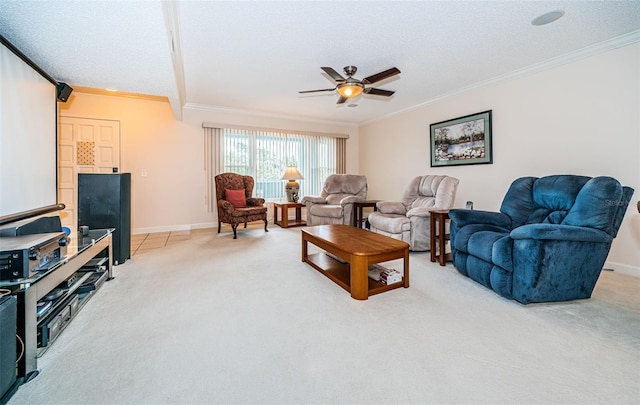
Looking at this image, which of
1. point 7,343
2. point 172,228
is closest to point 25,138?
point 7,343

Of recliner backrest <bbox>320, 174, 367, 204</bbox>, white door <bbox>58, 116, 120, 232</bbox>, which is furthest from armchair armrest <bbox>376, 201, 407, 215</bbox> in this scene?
white door <bbox>58, 116, 120, 232</bbox>

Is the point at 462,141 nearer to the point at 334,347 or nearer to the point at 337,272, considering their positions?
the point at 337,272

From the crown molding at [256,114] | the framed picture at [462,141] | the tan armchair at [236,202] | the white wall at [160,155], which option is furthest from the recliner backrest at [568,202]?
the white wall at [160,155]

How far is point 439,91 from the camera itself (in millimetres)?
4449

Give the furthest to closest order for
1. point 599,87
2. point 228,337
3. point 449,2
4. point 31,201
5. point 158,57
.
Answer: point 599,87
point 158,57
point 31,201
point 449,2
point 228,337

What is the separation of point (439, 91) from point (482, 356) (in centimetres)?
408

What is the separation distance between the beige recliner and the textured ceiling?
4.93ft

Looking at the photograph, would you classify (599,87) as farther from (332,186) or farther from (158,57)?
(158,57)

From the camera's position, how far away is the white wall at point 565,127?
9.09 feet

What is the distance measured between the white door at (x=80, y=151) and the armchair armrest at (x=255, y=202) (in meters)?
2.10

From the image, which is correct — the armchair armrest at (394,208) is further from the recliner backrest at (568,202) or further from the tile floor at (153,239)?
the tile floor at (153,239)

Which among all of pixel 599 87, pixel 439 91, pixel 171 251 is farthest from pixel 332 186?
pixel 599 87

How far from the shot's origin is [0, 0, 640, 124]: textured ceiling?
7.00 feet

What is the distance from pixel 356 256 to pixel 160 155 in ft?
14.5
